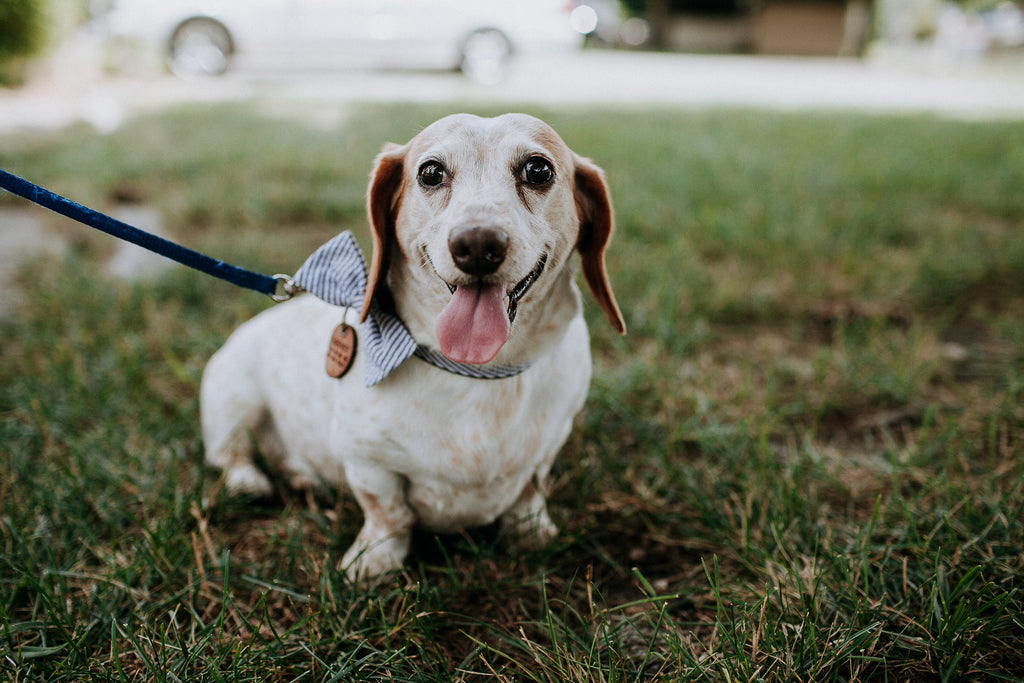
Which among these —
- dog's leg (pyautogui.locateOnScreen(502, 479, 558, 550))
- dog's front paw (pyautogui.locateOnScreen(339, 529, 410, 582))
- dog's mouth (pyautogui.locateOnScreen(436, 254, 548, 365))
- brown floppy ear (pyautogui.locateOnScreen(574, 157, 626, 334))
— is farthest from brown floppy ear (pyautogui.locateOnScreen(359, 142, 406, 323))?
dog's leg (pyautogui.locateOnScreen(502, 479, 558, 550))

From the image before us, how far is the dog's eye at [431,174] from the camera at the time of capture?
1558 millimetres

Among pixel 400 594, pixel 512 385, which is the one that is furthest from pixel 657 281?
pixel 400 594

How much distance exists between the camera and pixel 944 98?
11.2 meters

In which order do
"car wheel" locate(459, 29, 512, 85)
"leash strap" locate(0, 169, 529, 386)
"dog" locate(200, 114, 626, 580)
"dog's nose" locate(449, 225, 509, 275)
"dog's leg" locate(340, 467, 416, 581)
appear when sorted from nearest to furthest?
"dog's nose" locate(449, 225, 509, 275) < "dog" locate(200, 114, 626, 580) < "leash strap" locate(0, 169, 529, 386) < "dog's leg" locate(340, 467, 416, 581) < "car wheel" locate(459, 29, 512, 85)

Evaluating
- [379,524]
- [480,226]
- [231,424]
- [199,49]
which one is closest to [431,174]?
[480,226]

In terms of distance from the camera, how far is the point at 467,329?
145 cm

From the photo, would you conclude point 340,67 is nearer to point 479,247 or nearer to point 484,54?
point 484,54

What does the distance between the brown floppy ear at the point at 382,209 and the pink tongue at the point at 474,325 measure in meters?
0.23

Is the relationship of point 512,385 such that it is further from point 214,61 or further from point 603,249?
point 214,61

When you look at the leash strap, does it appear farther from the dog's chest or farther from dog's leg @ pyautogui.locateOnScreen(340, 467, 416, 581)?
dog's leg @ pyautogui.locateOnScreen(340, 467, 416, 581)

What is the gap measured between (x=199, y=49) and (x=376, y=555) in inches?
427

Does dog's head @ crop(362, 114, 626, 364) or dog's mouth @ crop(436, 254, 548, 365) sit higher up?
dog's head @ crop(362, 114, 626, 364)

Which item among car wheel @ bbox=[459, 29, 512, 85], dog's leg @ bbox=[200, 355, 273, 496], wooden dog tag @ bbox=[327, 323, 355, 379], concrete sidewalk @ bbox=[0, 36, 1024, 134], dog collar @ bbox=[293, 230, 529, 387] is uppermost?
car wheel @ bbox=[459, 29, 512, 85]

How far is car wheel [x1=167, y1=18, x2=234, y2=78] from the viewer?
10.1 meters
